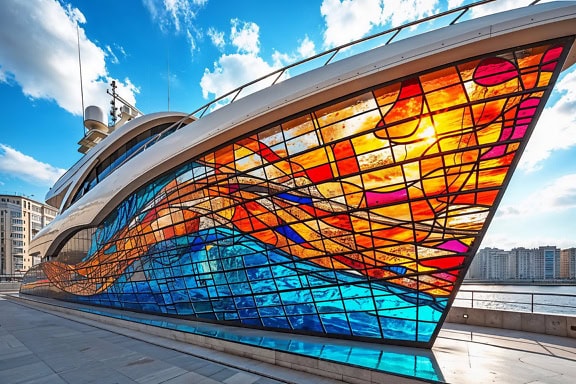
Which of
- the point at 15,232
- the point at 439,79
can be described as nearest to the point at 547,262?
the point at 439,79

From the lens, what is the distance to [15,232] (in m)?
82.9

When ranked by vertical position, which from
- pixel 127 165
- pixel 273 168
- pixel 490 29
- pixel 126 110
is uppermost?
pixel 126 110

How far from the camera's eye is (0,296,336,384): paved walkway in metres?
8.13

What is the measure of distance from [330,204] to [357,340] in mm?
5840

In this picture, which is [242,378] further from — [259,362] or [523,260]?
[523,260]

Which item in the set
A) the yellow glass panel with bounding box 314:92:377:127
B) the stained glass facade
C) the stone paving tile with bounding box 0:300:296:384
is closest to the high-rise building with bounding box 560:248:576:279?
the stained glass facade

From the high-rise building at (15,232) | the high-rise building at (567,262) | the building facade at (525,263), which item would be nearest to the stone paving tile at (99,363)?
the building facade at (525,263)

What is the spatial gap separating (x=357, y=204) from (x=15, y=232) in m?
115

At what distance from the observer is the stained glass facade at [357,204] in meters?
6.71

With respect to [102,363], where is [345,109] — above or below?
above

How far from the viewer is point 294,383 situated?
7562mm

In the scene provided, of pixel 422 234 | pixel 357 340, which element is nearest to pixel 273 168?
pixel 422 234

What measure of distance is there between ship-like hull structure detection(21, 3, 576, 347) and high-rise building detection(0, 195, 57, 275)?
3807 inches

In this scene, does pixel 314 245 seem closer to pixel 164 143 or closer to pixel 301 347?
pixel 301 347
